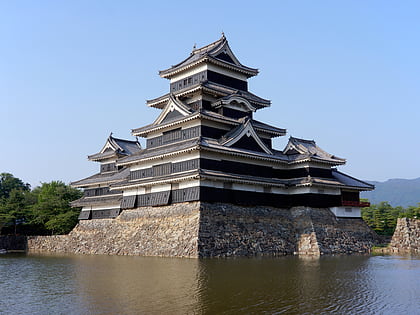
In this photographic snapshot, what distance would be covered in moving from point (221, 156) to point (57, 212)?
86.5ft

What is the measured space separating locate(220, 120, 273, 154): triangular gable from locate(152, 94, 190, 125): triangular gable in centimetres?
384

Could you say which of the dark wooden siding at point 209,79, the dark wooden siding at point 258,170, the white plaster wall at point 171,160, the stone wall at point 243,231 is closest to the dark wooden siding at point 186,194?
the stone wall at point 243,231

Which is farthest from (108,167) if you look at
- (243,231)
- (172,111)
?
(243,231)

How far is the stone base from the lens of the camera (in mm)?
28703

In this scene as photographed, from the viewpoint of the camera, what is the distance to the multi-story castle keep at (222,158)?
31266mm

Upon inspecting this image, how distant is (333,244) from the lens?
107ft

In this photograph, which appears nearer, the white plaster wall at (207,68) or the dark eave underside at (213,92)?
the dark eave underside at (213,92)

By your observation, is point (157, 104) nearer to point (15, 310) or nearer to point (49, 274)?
point (49, 274)

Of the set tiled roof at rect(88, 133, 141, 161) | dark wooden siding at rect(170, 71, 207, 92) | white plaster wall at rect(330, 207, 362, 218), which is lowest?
white plaster wall at rect(330, 207, 362, 218)

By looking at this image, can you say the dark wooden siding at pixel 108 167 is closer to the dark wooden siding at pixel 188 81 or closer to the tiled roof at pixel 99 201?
the tiled roof at pixel 99 201

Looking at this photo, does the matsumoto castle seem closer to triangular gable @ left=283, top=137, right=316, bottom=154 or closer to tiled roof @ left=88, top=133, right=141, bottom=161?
triangular gable @ left=283, top=137, right=316, bottom=154

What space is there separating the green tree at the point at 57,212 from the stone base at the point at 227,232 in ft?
34.8

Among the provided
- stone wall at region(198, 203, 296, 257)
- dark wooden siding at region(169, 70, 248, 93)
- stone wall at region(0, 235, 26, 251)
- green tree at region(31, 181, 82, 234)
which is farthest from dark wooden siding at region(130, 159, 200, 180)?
stone wall at region(0, 235, 26, 251)

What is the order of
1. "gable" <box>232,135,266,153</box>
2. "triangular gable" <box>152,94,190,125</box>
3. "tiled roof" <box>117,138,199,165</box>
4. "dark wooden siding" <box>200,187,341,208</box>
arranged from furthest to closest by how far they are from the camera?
"triangular gable" <box>152,94,190,125</box>
"gable" <box>232,135,266,153</box>
"tiled roof" <box>117,138,199,165</box>
"dark wooden siding" <box>200,187,341,208</box>
